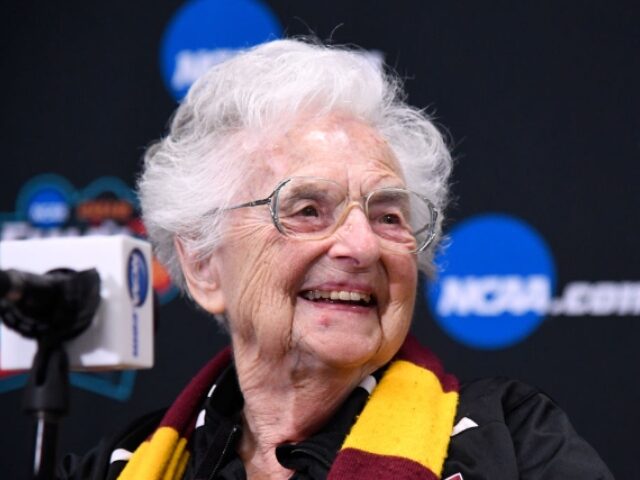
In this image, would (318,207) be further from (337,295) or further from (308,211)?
(337,295)

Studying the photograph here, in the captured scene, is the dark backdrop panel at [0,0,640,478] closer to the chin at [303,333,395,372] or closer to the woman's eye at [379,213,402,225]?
the woman's eye at [379,213,402,225]

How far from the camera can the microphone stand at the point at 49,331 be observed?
112 cm

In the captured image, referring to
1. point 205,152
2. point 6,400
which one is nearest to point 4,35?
point 6,400

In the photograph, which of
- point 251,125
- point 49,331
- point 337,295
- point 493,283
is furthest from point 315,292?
point 493,283

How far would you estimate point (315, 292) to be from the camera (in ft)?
5.47

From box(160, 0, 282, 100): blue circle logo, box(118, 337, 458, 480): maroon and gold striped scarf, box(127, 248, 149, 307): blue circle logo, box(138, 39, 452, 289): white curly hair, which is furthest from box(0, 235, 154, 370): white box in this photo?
box(160, 0, 282, 100): blue circle logo

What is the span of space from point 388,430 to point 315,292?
232 mm

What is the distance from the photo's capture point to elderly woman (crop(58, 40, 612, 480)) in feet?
5.20

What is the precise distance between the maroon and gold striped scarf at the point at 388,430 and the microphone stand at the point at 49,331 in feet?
1.61

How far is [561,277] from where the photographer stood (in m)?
2.34

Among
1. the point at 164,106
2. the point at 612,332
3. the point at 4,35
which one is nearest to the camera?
the point at 612,332

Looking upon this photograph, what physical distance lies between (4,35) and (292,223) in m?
1.58

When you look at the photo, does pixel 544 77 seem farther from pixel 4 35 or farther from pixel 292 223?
pixel 4 35

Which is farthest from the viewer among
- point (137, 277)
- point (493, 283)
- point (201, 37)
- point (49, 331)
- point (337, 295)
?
point (201, 37)
